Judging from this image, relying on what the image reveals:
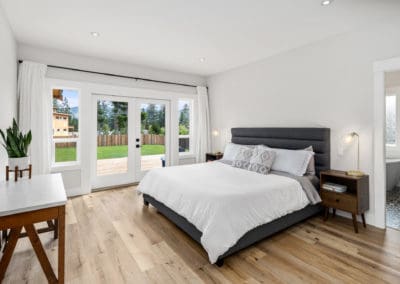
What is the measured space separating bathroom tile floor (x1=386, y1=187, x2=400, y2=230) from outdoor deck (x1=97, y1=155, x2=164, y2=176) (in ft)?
14.4

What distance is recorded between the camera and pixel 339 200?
2.82 metres

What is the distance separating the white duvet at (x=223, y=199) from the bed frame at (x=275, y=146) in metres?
0.13

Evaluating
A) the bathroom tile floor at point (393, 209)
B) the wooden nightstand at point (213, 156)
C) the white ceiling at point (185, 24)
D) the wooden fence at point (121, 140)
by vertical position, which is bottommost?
the bathroom tile floor at point (393, 209)

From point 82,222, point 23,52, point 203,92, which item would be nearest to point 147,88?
point 203,92

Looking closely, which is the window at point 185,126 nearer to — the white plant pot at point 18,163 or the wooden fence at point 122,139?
the wooden fence at point 122,139

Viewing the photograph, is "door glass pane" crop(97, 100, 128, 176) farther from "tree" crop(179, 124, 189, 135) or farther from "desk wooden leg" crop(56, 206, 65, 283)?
"desk wooden leg" crop(56, 206, 65, 283)

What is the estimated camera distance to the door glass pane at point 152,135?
16.1ft

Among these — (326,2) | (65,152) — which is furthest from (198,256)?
(65,152)

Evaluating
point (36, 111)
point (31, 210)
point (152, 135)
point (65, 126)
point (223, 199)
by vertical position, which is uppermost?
point (36, 111)

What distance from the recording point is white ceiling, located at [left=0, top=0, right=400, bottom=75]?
2398 millimetres

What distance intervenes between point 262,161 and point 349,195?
1.19m

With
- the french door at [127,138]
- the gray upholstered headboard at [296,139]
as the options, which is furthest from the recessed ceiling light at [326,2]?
the french door at [127,138]

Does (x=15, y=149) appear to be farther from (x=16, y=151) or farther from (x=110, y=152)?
(x=110, y=152)

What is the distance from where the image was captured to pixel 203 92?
5.55 metres
